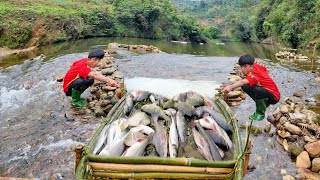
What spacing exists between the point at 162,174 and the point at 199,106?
2.83 metres

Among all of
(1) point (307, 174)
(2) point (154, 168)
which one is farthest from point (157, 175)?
(1) point (307, 174)

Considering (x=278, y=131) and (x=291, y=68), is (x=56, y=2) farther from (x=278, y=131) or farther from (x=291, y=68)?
(x=278, y=131)

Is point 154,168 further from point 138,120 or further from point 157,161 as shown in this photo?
point 138,120

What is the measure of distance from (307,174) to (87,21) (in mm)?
36395

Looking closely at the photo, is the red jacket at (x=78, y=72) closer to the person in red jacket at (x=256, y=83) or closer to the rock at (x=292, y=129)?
the person in red jacket at (x=256, y=83)

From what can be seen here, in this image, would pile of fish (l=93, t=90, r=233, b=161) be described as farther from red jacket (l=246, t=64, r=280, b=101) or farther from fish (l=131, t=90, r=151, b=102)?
red jacket (l=246, t=64, r=280, b=101)

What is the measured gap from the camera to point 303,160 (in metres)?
6.49

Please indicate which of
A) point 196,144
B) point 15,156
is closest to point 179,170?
point 196,144

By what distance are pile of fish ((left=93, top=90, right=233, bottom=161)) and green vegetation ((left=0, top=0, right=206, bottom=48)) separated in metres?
21.0

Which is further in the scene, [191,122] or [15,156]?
[15,156]

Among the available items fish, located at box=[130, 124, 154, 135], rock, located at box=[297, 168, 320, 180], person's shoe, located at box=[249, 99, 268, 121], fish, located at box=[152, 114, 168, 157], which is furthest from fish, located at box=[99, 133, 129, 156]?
person's shoe, located at box=[249, 99, 268, 121]

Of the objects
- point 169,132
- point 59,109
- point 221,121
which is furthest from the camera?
point 59,109

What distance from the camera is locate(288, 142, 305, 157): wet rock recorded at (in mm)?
6847

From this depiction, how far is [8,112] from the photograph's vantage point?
9.38 metres
